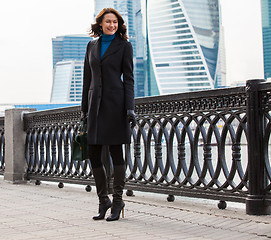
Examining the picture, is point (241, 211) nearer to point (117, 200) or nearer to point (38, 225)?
point (117, 200)

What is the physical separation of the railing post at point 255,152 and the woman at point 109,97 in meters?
1.13

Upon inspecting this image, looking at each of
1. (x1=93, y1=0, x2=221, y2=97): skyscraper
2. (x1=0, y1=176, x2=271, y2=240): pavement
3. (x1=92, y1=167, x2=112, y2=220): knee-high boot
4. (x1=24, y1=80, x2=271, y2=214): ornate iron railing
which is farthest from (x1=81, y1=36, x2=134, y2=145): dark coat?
(x1=93, y1=0, x2=221, y2=97): skyscraper

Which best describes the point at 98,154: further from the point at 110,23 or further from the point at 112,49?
the point at 110,23

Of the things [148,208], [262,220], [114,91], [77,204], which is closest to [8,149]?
[77,204]

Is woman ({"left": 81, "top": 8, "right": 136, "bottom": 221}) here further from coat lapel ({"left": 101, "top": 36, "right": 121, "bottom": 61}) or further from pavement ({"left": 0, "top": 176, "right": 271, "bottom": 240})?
pavement ({"left": 0, "top": 176, "right": 271, "bottom": 240})

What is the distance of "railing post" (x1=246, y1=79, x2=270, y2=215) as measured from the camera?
16.2ft

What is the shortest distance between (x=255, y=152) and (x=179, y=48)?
164200 mm

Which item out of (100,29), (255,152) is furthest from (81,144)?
(255,152)

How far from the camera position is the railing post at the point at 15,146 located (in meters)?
9.42

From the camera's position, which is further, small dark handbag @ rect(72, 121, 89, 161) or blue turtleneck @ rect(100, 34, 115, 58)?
small dark handbag @ rect(72, 121, 89, 161)

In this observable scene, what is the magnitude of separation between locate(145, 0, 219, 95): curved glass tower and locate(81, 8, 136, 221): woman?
512 feet

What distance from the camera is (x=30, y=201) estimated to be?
671 centimetres

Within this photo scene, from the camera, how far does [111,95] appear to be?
4.78 m

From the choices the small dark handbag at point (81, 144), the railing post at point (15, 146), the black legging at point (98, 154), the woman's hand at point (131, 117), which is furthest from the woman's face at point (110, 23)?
the railing post at point (15, 146)
